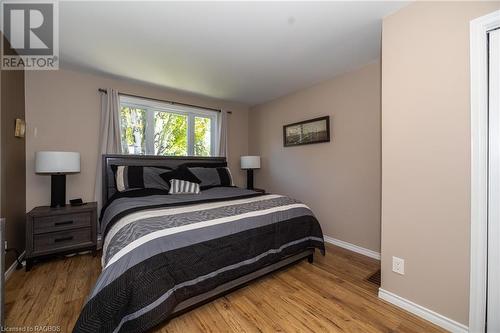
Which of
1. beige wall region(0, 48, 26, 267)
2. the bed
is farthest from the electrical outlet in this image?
beige wall region(0, 48, 26, 267)

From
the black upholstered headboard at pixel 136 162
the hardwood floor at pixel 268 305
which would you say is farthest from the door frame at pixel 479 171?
the black upholstered headboard at pixel 136 162

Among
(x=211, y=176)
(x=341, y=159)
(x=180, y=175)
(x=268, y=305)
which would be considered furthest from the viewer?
(x=211, y=176)

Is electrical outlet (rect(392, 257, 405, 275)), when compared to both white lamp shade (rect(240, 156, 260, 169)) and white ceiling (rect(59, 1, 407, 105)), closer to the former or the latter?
white ceiling (rect(59, 1, 407, 105))

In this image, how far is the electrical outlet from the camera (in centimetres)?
168

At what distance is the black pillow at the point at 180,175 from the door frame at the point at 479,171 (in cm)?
295

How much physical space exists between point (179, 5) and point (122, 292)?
2088 millimetres

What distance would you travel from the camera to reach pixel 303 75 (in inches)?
118

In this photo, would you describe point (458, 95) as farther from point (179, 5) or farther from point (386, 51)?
point (179, 5)

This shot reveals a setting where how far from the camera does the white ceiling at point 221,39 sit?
1.72 m

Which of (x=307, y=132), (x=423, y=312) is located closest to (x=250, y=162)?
(x=307, y=132)

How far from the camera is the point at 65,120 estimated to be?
112 inches

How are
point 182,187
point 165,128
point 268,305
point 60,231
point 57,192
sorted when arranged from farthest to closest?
point 165,128 → point 182,187 → point 57,192 → point 60,231 → point 268,305

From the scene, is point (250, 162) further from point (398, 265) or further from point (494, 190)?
point (494, 190)
